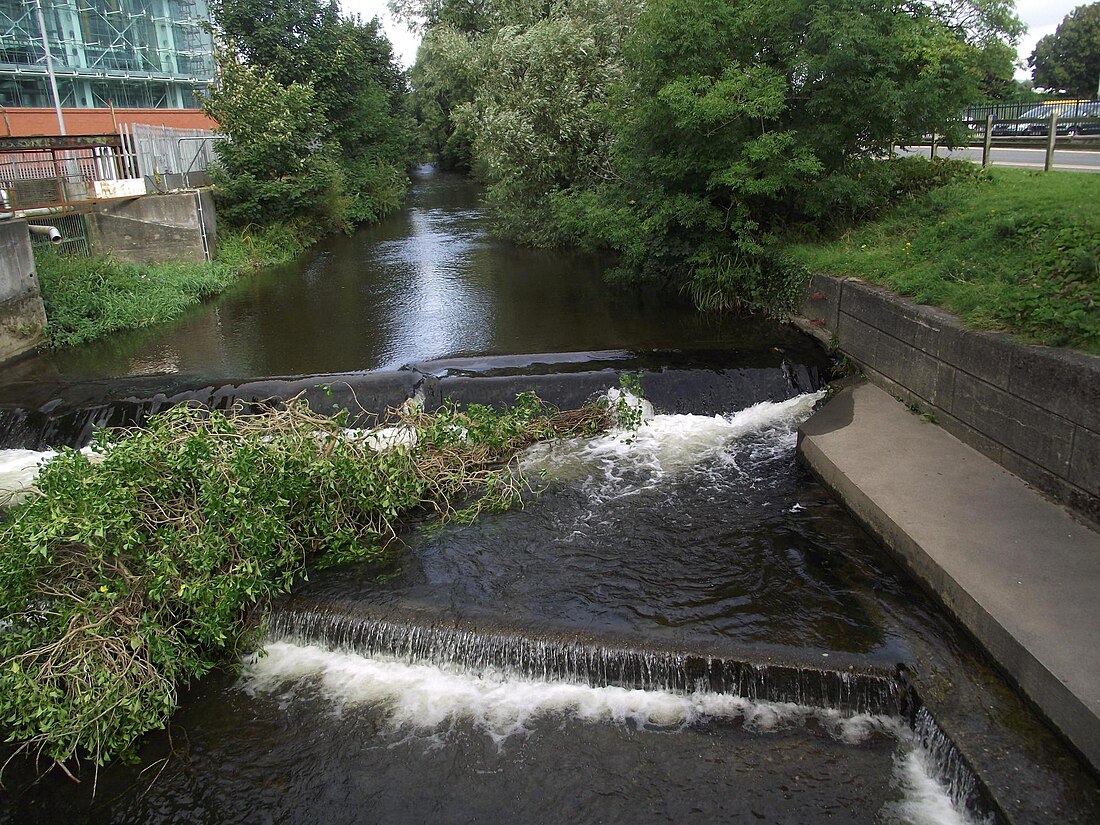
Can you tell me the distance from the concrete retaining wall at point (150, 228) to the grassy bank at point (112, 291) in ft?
1.67

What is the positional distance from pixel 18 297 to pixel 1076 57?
5082 centimetres

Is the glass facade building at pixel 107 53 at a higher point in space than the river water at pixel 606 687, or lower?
higher

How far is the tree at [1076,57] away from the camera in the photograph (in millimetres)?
43000

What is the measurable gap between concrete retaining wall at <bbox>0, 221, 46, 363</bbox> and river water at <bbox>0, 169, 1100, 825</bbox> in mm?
4842

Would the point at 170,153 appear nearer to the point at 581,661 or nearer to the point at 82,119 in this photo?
the point at 581,661

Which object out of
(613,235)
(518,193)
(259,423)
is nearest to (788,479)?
(259,423)

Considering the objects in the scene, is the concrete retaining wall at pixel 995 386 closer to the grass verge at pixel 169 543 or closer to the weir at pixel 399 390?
the weir at pixel 399 390

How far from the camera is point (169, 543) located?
6543 millimetres

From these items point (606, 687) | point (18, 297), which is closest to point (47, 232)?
point (18, 297)

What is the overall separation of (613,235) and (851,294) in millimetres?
4726

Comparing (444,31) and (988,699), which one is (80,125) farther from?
(988,699)

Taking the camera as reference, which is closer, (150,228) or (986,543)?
(986,543)

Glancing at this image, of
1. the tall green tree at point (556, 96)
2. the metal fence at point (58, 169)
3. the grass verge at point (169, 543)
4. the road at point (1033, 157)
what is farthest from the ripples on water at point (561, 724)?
the metal fence at point (58, 169)

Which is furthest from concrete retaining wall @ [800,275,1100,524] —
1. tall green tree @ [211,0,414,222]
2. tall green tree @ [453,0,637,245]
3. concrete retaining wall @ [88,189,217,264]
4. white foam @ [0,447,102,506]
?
tall green tree @ [211,0,414,222]
